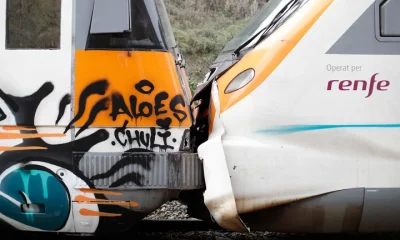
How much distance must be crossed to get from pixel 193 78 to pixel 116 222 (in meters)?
8.99

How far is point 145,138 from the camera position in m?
3.58

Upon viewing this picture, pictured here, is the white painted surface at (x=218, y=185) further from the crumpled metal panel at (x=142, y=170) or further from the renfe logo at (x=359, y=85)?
the renfe logo at (x=359, y=85)

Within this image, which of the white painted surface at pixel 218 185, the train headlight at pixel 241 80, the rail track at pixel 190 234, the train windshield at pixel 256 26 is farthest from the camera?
the rail track at pixel 190 234

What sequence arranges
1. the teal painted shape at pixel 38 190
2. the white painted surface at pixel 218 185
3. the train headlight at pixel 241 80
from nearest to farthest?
1. the white painted surface at pixel 218 185
2. the train headlight at pixel 241 80
3. the teal painted shape at pixel 38 190

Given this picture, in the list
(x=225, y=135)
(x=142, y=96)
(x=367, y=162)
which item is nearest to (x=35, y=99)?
(x=142, y=96)

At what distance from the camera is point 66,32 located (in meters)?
3.52

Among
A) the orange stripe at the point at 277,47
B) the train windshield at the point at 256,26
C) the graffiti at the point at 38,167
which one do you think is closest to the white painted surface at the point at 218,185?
the orange stripe at the point at 277,47

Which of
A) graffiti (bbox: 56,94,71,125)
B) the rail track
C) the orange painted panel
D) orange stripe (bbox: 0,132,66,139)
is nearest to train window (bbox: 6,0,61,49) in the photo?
the orange painted panel

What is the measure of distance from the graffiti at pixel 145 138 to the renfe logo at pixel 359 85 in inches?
46.2

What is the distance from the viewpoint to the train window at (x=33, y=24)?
353 cm

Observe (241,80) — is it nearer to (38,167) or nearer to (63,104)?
(63,104)

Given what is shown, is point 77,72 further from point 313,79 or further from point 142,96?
point 313,79

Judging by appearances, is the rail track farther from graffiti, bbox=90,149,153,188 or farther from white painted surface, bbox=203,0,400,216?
white painted surface, bbox=203,0,400,216

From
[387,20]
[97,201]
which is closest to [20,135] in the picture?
[97,201]
